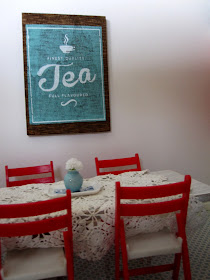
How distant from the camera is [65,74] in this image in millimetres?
2848

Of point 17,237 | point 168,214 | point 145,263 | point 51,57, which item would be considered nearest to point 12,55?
point 51,57

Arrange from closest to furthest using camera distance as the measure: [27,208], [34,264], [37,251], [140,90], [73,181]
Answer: [27,208] < [34,264] < [37,251] < [73,181] < [140,90]

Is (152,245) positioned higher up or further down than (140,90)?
further down

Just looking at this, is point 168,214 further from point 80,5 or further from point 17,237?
point 80,5

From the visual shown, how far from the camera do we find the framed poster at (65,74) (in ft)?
9.02

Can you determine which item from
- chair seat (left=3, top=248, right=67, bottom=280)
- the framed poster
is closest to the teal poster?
the framed poster

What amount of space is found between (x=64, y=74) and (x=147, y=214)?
1890 millimetres

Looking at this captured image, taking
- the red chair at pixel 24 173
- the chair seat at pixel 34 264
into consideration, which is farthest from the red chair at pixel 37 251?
the red chair at pixel 24 173

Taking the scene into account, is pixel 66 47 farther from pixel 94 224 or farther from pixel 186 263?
pixel 186 263

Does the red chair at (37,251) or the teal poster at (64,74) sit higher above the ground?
the teal poster at (64,74)

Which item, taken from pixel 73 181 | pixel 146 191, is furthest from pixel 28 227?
pixel 146 191

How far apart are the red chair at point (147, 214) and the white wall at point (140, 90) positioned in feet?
4.87

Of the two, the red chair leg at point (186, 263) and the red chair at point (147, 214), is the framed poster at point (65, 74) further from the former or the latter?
the red chair leg at point (186, 263)

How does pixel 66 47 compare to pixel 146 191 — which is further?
pixel 66 47
